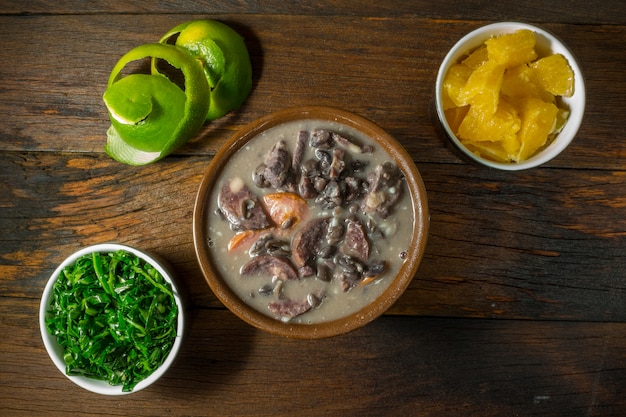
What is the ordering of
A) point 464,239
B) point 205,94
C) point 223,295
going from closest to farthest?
point 223,295, point 205,94, point 464,239

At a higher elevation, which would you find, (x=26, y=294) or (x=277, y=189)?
(x=277, y=189)

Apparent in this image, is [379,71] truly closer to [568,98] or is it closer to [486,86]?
[486,86]

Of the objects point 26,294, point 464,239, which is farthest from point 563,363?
point 26,294

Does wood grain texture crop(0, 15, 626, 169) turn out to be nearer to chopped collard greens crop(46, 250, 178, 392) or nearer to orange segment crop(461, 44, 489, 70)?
orange segment crop(461, 44, 489, 70)

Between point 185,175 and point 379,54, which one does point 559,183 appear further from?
point 185,175

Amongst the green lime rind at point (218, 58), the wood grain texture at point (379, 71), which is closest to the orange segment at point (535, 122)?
the wood grain texture at point (379, 71)

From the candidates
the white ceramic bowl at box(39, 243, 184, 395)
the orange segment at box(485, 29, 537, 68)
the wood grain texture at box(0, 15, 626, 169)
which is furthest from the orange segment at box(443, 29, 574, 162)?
the white ceramic bowl at box(39, 243, 184, 395)

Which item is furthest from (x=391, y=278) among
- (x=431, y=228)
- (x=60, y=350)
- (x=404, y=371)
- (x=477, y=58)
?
(x=60, y=350)
